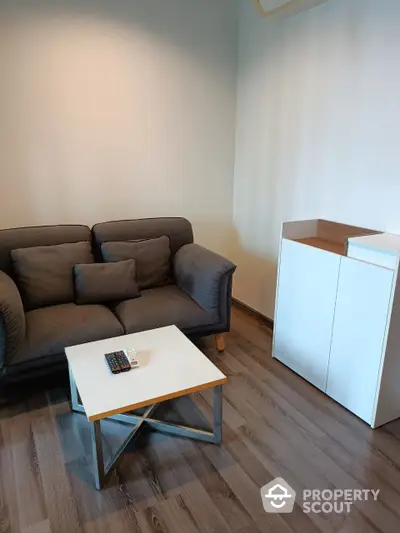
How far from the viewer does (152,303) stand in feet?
8.48

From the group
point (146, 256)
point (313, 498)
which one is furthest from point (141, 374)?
point (146, 256)

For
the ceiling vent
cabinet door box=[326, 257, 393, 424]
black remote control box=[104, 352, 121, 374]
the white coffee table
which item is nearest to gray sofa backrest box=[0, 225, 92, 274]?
the white coffee table

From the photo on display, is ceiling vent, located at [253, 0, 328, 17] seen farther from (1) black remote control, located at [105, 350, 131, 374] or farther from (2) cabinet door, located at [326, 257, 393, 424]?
(1) black remote control, located at [105, 350, 131, 374]

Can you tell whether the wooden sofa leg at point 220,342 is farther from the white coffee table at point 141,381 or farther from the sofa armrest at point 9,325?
the sofa armrest at point 9,325

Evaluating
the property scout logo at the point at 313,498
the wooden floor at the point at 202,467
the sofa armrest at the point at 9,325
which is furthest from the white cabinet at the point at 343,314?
the sofa armrest at the point at 9,325

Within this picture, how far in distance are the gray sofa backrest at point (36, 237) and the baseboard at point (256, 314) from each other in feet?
4.98

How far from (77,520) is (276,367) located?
4.99 feet

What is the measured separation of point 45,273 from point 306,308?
168cm

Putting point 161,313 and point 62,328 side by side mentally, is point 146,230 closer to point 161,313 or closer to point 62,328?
point 161,313

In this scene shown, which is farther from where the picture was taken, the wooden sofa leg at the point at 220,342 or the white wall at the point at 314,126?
the wooden sofa leg at the point at 220,342

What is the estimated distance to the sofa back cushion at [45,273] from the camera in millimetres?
2494

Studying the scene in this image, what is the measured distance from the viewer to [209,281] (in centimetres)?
257

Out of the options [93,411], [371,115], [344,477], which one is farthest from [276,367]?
[371,115]

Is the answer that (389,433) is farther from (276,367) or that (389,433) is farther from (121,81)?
(121,81)
